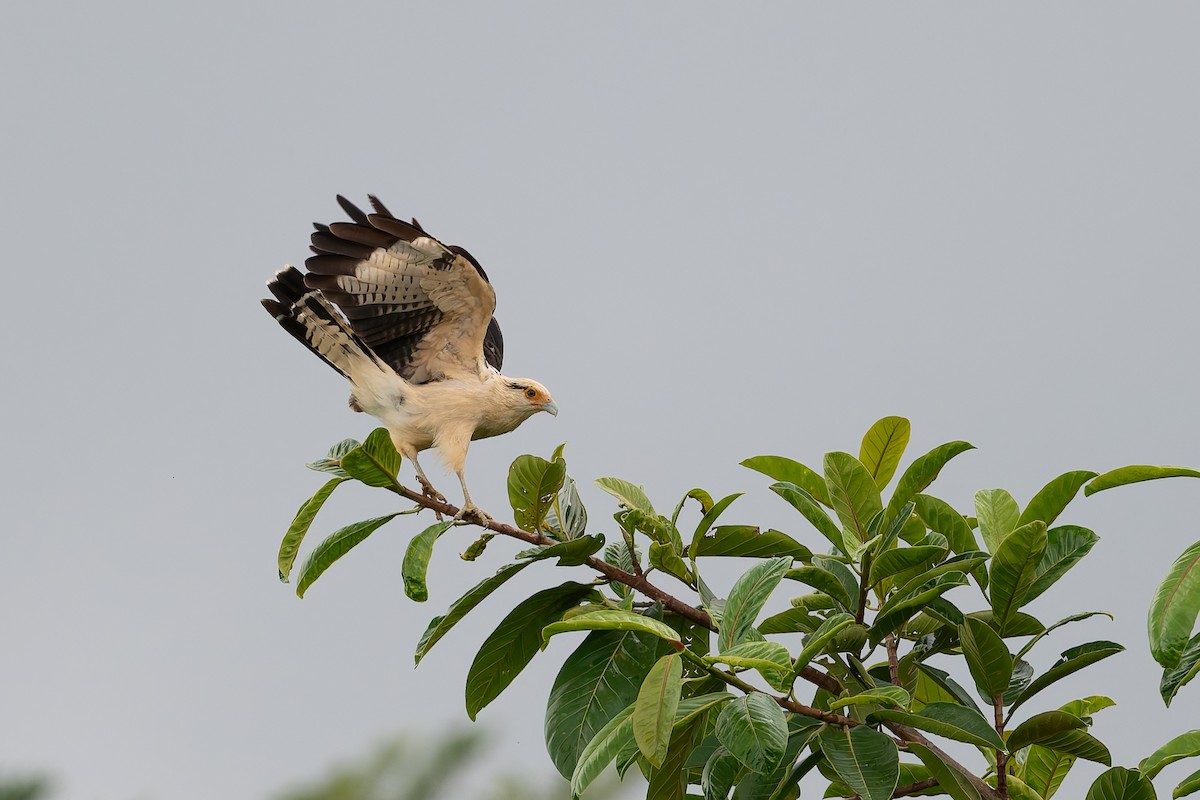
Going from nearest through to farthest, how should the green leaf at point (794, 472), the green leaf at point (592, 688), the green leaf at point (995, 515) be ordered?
1. the green leaf at point (592, 688)
2. the green leaf at point (995, 515)
3. the green leaf at point (794, 472)

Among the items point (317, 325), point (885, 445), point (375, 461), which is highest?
point (317, 325)

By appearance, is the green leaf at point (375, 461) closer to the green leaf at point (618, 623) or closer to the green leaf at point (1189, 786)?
the green leaf at point (618, 623)

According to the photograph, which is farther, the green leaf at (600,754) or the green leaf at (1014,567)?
the green leaf at (1014,567)

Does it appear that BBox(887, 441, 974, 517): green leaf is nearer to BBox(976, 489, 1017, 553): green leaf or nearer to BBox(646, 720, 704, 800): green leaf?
BBox(976, 489, 1017, 553): green leaf

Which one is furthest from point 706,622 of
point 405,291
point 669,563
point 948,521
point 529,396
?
point 529,396

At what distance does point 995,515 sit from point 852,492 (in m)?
0.42

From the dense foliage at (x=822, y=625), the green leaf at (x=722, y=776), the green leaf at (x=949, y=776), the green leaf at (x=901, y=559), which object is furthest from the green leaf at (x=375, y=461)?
the green leaf at (x=949, y=776)

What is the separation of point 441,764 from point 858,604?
9.60m

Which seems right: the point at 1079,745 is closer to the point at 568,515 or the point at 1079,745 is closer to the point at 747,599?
the point at 747,599

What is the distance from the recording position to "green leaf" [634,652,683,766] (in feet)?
7.75

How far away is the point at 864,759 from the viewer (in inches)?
106

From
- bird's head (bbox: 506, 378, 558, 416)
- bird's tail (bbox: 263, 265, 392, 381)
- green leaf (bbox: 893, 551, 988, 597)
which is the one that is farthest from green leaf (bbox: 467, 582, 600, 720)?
bird's head (bbox: 506, 378, 558, 416)

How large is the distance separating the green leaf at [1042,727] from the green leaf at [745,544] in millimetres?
700

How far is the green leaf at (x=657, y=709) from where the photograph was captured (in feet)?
7.75
